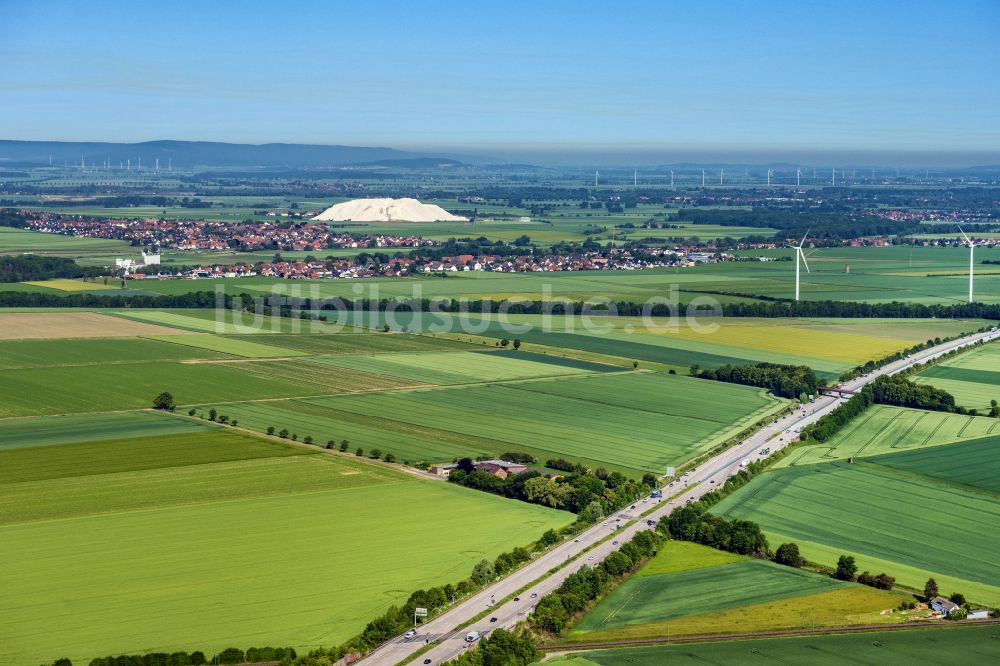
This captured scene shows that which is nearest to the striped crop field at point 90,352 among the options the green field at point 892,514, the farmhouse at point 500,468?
the farmhouse at point 500,468

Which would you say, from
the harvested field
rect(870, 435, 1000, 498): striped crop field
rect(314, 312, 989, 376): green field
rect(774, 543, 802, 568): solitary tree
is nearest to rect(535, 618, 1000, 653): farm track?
rect(774, 543, 802, 568): solitary tree

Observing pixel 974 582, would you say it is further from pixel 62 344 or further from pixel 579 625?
pixel 62 344

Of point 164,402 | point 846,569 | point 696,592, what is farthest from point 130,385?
point 846,569

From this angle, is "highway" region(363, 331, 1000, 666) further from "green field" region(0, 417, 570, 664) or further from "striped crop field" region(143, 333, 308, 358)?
"striped crop field" region(143, 333, 308, 358)

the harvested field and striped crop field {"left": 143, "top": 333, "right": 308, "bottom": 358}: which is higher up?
the harvested field

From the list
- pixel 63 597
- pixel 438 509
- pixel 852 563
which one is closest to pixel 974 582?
pixel 852 563

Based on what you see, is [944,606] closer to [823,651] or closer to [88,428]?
[823,651]
